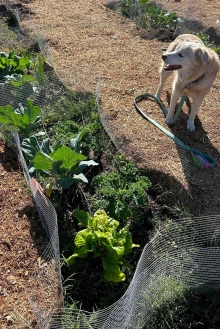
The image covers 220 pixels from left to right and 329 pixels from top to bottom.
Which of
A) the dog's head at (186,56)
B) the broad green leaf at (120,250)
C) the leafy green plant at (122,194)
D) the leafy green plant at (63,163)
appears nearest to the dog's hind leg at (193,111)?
the dog's head at (186,56)

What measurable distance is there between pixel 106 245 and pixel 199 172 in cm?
158

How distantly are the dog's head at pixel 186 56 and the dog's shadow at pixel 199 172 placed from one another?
0.90m

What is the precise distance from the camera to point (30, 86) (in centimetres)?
410

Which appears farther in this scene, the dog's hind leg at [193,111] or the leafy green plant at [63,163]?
the dog's hind leg at [193,111]

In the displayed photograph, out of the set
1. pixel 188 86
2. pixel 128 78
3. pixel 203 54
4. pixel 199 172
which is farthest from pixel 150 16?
pixel 199 172

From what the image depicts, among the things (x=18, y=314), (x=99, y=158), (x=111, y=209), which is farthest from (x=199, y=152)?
(x=18, y=314)

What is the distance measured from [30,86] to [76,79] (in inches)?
38.0

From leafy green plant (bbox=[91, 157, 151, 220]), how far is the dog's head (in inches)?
49.4

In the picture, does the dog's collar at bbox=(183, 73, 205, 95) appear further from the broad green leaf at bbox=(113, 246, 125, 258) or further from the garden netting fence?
the broad green leaf at bbox=(113, 246, 125, 258)

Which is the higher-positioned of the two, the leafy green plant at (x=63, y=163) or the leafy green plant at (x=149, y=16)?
the leafy green plant at (x=149, y=16)

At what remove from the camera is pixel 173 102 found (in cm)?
407

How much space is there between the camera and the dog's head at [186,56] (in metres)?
3.44

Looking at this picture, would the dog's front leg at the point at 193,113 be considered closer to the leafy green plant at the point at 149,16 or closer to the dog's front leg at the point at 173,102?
the dog's front leg at the point at 173,102

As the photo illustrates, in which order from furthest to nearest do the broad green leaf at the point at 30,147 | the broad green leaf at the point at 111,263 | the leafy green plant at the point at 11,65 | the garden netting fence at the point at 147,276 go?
1. the leafy green plant at the point at 11,65
2. the broad green leaf at the point at 30,147
3. the broad green leaf at the point at 111,263
4. the garden netting fence at the point at 147,276
